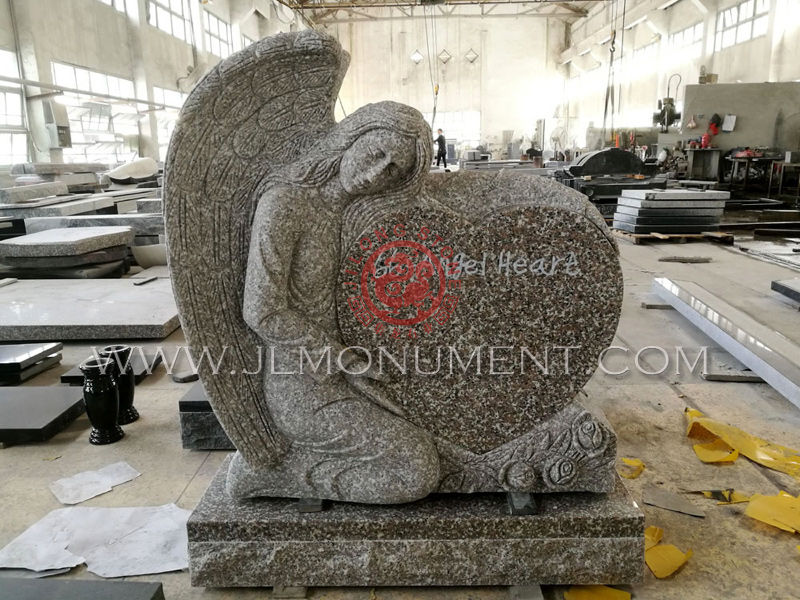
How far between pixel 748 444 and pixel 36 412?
3.20 metres

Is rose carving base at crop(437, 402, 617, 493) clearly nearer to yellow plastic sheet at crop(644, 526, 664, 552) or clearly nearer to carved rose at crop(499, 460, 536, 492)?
carved rose at crop(499, 460, 536, 492)

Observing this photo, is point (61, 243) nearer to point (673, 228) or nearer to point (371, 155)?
point (371, 155)

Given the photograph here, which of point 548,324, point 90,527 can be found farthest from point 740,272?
point 90,527

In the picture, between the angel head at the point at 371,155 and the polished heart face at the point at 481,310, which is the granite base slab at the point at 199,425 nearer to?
the polished heart face at the point at 481,310

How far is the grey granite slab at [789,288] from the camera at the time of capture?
450cm

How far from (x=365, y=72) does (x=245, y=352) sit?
2314 centimetres

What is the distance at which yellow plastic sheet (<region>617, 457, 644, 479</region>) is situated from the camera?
2.42 metres

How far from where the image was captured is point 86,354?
3.95 m

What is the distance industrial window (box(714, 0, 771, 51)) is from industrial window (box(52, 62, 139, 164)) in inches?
507

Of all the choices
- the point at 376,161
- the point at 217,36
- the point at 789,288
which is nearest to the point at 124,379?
the point at 376,161

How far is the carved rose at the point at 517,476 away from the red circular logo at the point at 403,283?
0.52 metres

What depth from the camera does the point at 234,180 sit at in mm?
1768

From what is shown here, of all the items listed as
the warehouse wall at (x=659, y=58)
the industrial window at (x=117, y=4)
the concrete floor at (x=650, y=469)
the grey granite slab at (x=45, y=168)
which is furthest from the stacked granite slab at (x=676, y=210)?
the industrial window at (x=117, y=4)

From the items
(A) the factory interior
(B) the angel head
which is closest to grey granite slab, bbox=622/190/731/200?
(A) the factory interior
